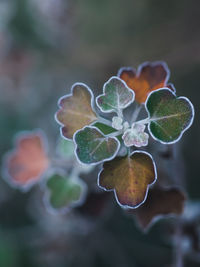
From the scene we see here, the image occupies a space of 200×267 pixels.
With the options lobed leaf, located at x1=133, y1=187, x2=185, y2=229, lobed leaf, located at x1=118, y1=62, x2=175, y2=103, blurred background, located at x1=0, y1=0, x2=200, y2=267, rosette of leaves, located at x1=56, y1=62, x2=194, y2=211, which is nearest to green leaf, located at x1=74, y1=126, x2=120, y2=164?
rosette of leaves, located at x1=56, y1=62, x2=194, y2=211

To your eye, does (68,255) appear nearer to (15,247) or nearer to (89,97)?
(15,247)

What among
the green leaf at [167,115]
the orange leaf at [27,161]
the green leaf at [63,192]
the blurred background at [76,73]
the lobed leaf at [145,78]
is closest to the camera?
the green leaf at [167,115]

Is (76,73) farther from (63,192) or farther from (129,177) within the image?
(129,177)

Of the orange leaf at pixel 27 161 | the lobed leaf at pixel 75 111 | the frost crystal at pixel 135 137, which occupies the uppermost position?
the orange leaf at pixel 27 161

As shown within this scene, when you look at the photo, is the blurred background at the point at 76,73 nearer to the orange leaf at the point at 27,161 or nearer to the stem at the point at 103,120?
the orange leaf at the point at 27,161

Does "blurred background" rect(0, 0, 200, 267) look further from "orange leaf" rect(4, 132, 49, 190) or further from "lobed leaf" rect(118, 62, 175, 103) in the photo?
"lobed leaf" rect(118, 62, 175, 103)

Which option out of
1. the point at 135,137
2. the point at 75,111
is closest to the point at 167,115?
the point at 135,137

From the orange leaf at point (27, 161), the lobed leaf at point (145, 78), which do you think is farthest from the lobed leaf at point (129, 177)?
the orange leaf at point (27, 161)

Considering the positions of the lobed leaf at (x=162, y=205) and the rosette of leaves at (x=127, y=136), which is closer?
the rosette of leaves at (x=127, y=136)
